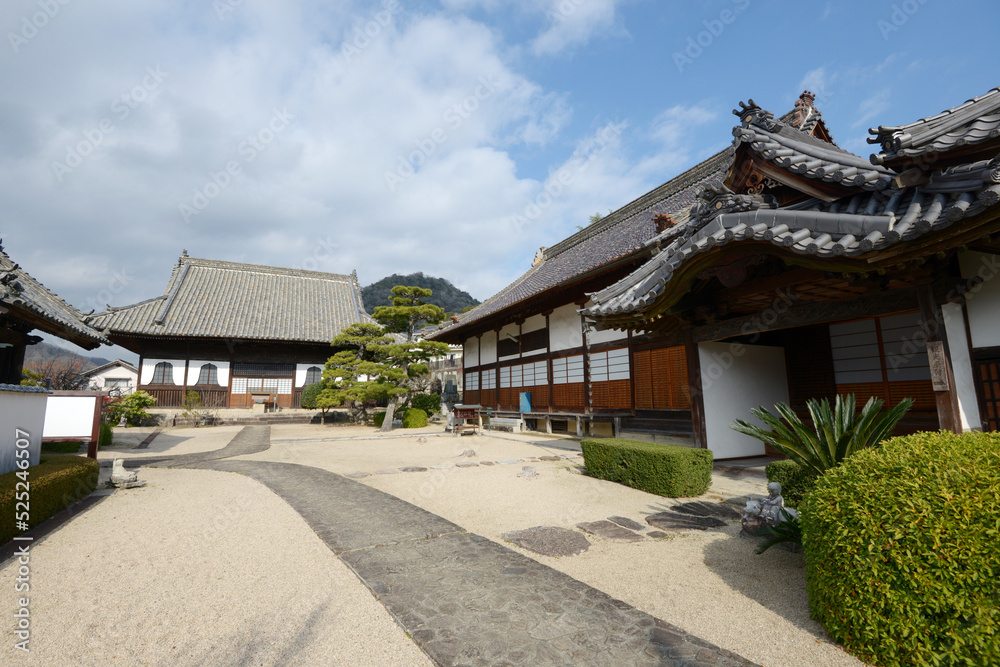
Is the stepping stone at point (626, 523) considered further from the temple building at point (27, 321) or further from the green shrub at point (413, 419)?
the green shrub at point (413, 419)

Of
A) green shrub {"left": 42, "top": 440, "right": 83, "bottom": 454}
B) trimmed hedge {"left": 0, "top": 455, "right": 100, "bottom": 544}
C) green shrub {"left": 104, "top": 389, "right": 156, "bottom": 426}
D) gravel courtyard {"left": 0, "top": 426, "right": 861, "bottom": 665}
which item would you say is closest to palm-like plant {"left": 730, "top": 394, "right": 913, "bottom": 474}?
gravel courtyard {"left": 0, "top": 426, "right": 861, "bottom": 665}

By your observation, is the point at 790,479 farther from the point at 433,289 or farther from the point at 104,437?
the point at 433,289

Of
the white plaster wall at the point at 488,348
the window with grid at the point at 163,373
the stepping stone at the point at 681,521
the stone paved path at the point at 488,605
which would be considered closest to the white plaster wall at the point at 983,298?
the stepping stone at the point at 681,521

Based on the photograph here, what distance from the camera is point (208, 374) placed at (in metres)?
22.4

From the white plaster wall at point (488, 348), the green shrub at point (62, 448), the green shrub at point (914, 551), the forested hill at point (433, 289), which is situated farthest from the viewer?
the forested hill at point (433, 289)

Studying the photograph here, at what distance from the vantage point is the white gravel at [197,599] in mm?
2594

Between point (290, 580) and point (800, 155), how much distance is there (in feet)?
24.4

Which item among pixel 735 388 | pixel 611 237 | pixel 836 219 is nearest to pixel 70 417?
pixel 836 219

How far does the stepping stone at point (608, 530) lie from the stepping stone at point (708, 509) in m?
1.09

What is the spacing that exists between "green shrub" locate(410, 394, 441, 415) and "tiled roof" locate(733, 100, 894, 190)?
1616 cm

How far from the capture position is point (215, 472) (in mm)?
8445

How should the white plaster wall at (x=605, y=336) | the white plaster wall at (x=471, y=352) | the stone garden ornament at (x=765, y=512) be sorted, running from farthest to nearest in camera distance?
the white plaster wall at (x=471, y=352), the white plaster wall at (x=605, y=336), the stone garden ornament at (x=765, y=512)

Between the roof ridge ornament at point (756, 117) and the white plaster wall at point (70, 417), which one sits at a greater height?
the roof ridge ornament at point (756, 117)

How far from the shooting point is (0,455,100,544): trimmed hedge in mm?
4324
